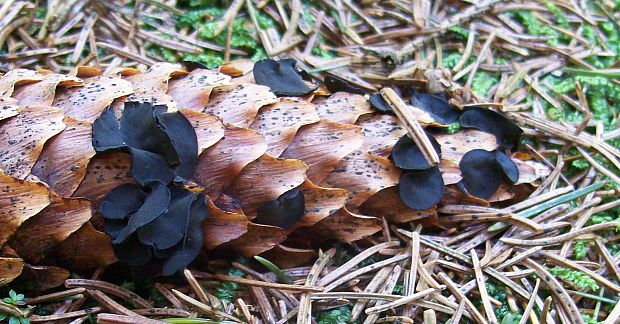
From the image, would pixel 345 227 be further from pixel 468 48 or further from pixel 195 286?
pixel 468 48

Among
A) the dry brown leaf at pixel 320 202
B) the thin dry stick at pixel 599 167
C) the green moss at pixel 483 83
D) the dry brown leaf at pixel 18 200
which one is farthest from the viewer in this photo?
the green moss at pixel 483 83

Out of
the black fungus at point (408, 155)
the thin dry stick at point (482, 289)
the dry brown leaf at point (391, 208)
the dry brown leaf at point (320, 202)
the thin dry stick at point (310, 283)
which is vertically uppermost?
the black fungus at point (408, 155)

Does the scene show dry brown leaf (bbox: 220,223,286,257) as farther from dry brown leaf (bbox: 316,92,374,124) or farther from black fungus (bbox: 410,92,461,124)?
black fungus (bbox: 410,92,461,124)

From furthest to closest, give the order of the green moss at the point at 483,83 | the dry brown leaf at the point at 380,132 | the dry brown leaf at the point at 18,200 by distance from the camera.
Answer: the green moss at the point at 483,83
the dry brown leaf at the point at 380,132
the dry brown leaf at the point at 18,200

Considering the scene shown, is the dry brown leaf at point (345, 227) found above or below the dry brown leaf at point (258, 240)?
below

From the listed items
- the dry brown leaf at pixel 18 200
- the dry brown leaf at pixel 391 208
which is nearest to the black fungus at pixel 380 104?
the dry brown leaf at pixel 391 208

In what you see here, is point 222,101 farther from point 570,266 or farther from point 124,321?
point 570,266

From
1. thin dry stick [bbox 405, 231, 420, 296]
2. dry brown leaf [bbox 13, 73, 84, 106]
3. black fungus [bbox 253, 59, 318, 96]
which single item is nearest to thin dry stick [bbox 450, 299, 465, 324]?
thin dry stick [bbox 405, 231, 420, 296]

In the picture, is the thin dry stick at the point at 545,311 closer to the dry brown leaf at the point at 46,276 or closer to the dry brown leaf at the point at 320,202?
the dry brown leaf at the point at 320,202
